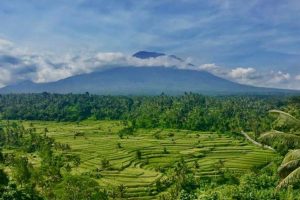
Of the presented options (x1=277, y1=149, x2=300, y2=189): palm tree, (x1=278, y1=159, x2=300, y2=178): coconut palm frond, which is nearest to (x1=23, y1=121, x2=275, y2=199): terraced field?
(x1=278, y1=159, x2=300, y2=178): coconut palm frond

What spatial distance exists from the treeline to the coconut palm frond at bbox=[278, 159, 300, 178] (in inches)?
2850

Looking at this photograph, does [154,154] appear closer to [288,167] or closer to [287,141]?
[287,141]

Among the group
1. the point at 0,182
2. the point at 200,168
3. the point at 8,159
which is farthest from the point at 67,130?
the point at 0,182

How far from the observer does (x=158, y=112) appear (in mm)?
124312

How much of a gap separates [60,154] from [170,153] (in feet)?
59.3

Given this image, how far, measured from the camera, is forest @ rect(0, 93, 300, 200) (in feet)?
88.4

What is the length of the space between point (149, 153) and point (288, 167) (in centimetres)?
5560

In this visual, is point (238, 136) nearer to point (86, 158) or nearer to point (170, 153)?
point (170, 153)

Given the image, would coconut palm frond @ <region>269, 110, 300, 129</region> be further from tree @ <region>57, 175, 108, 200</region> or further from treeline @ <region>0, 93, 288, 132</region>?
treeline @ <region>0, 93, 288, 132</region>

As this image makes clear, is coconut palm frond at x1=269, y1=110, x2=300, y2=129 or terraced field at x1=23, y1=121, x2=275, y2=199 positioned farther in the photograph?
terraced field at x1=23, y1=121, x2=275, y2=199

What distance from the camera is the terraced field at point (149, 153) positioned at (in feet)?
191

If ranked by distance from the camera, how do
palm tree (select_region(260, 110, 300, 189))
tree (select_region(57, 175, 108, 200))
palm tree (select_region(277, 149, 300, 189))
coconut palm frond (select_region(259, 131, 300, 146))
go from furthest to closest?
tree (select_region(57, 175, 108, 200)) → coconut palm frond (select_region(259, 131, 300, 146)) → palm tree (select_region(260, 110, 300, 189)) → palm tree (select_region(277, 149, 300, 189))

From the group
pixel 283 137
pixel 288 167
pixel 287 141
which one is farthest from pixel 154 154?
pixel 288 167

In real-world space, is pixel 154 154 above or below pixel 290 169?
below
